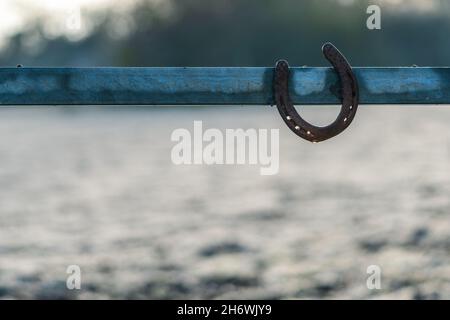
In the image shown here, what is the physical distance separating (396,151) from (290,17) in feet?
74.5

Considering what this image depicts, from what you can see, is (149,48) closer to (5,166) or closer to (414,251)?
(5,166)

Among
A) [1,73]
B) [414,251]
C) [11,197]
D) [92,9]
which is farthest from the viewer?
[92,9]

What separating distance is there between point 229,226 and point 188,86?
14.1 ft

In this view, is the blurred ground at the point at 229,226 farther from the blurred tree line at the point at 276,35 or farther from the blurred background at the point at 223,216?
the blurred tree line at the point at 276,35

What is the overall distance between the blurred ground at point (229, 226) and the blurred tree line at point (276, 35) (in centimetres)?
2090

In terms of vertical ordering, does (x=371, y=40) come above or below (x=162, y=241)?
above

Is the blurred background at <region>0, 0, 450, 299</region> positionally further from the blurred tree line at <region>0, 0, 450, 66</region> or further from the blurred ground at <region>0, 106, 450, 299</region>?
the blurred tree line at <region>0, 0, 450, 66</region>

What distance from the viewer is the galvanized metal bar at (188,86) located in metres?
2.16

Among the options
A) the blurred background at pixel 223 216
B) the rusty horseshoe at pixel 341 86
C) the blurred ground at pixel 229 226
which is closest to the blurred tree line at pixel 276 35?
the blurred background at pixel 223 216

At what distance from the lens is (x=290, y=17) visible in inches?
1366

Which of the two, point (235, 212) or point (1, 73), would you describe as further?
point (235, 212)

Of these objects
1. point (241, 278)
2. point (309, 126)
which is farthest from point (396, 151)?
point (309, 126)

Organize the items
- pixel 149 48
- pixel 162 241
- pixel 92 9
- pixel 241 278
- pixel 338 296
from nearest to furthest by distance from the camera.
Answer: pixel 338 296, pixel 241 278, pixel 162 241, pixel 149 48, pixel 92 9

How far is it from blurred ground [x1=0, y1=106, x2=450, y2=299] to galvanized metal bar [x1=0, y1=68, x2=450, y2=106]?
6.09 feet
